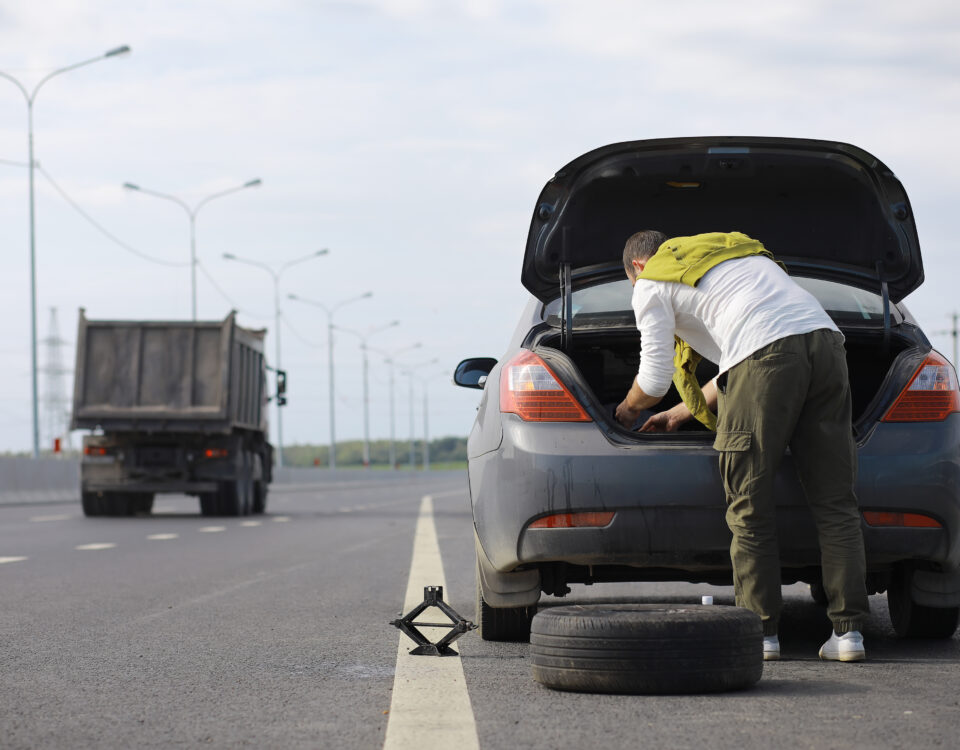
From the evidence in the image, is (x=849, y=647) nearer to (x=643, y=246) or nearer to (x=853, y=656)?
(x=853, y=656)

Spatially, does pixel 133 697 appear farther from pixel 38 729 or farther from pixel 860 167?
pixel 860 167

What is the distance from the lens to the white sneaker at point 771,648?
5160mm

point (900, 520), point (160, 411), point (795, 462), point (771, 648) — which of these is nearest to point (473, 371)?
point (795, 462)

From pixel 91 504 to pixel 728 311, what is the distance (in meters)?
18.7

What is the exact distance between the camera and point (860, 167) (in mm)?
5688

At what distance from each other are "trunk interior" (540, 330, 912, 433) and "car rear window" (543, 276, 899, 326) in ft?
0.27

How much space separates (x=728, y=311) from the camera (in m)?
5.23

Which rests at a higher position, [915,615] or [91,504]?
[91,504]

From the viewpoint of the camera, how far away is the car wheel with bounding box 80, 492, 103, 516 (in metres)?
22.4

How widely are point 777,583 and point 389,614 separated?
2493 mm

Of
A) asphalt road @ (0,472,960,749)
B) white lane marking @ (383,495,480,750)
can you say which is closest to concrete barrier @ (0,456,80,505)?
asphalt road @ (0,472,960,749)

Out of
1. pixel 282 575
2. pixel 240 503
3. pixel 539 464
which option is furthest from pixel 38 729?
pixel 240 503

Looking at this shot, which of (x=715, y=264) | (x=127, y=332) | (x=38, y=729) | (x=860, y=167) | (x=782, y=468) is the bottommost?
(x=38, y=729)

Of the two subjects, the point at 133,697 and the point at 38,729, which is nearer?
the point at 38,729
